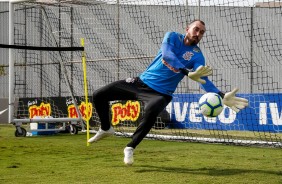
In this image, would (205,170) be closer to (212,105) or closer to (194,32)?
(212,105)

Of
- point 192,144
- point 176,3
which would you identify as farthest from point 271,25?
point 192,144

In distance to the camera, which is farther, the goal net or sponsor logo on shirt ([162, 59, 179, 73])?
the goal net

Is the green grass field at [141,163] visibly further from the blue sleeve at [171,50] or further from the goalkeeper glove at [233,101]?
the blue sleeve at [171,50]

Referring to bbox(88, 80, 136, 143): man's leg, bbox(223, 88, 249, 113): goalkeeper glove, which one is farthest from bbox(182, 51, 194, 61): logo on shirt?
bbox(88, 80, 136, 143): man's leg

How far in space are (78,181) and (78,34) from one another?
33.6 feet

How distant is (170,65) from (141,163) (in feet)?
4.87

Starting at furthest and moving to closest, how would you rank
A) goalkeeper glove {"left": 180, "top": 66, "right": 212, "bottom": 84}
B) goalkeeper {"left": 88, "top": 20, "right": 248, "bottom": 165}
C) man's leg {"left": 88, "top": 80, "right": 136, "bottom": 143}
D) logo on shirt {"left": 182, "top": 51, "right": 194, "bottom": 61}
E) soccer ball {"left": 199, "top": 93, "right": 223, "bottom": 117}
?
man's leg {"left": 88, "top": 80, "right": 136, "bottom": 143}, logo on shirt {"left": 182, "top": 51, "right": 194, "bottom": 61}, goalkeeper {"left": 88, "top": 20, "right": 248, "bottom": 165}, soccer ball {"left": 199, "top": 93, "right": 223, "bottom": 117}, goalkeeper glove {"left": 180, "top": 66, "right": 212, "bottom": 84}

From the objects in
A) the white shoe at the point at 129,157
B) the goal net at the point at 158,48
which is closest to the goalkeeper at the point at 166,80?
the white shoe at the point at 129,157

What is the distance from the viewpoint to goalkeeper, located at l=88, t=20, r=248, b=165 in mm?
7602

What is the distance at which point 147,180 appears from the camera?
6695 mm

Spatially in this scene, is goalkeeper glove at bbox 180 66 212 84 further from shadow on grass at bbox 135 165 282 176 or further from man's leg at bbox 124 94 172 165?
shadow on grass at bbox 135 165 282 176

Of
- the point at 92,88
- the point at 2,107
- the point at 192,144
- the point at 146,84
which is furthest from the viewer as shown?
the point at 2,107

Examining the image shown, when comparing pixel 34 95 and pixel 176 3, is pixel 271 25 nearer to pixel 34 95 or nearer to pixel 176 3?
pixel 176 3

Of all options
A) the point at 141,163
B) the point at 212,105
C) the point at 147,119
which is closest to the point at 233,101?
the point at 212,105
